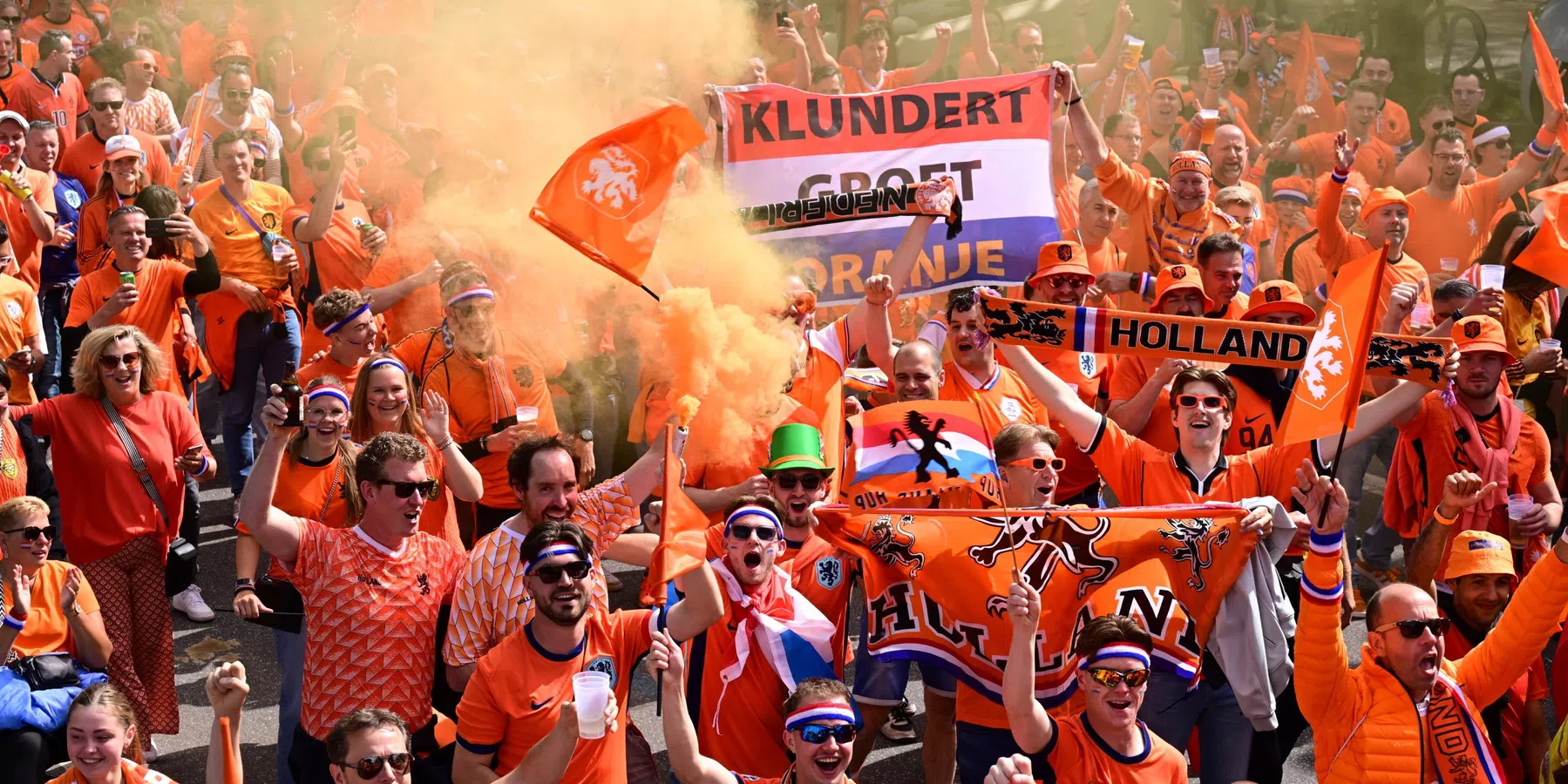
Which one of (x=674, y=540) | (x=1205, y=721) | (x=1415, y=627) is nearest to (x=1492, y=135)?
(x=1205, y=721)

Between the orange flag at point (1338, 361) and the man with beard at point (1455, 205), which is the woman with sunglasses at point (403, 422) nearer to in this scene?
the orange flag at point (1338, 361)

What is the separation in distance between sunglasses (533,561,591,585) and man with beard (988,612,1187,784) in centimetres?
123

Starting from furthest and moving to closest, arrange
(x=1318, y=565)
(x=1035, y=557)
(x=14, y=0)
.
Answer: (x=14, y=0)
(x=1035, y=557)
(x=1318, y=565)

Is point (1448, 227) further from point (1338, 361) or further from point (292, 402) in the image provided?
point (292, 402)

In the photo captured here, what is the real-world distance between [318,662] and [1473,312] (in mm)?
5358

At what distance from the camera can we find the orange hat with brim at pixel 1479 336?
280 inches

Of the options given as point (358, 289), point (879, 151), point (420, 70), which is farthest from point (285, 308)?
point (879, 151)

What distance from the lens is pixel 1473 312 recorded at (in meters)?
7.81

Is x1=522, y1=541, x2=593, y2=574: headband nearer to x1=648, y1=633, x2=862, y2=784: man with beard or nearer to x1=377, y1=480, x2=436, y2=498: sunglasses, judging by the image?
x1=648, y1=633, x2=862, y2=784: man with beard

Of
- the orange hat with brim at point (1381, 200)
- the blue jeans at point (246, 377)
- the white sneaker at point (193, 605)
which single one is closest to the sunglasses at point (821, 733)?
the white sneaker at point (193, 605)

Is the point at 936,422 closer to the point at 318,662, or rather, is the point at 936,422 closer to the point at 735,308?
the point at 735,308

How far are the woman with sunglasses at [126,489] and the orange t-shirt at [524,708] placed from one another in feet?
7.28

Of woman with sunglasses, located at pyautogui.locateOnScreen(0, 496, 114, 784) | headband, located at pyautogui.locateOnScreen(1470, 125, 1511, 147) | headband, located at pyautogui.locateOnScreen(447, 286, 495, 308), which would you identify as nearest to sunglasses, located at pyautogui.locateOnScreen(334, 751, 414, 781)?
woman with sunglasses, located at pyautogui.locateOnScreen(0, 496, 114, 784)

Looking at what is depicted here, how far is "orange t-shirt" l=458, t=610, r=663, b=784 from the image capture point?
191 inches
